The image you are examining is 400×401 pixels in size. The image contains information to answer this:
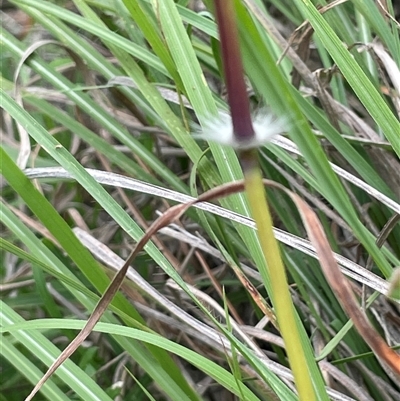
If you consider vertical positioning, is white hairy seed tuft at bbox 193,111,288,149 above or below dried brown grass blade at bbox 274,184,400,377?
above

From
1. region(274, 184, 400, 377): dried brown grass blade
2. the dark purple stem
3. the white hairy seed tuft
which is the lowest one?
region(274, 184, 400, 377): dried brown grass blade

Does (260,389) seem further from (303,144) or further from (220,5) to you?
(220,5)

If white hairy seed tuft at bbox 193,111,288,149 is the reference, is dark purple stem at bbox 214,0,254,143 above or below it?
above

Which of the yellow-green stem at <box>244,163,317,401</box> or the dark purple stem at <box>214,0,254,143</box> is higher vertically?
the dark purple stem at <box>214,0,254,143</box>

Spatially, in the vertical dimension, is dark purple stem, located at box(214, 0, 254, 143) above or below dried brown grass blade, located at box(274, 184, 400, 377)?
above

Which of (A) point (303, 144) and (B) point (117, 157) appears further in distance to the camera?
(B) point (117, 157)

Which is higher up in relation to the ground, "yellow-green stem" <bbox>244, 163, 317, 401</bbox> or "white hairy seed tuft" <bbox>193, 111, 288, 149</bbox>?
"white hairy seed tuft" <bbox>193, 111, 288, 149</bbox>

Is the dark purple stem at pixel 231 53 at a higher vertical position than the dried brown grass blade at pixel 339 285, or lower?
higher

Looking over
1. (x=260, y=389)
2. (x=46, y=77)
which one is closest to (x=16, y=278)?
(x=46, y=77)
